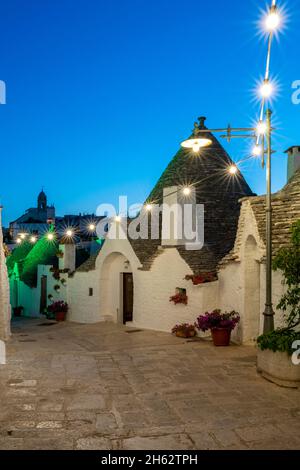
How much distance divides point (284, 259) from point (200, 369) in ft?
9.59

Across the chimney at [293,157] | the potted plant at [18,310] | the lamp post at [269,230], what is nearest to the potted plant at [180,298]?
the chimney at [293,157]

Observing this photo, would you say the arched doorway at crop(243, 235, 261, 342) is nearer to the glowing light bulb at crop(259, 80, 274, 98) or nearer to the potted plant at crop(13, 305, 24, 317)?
the glowing light bulb at crop(259, 80, 274, 98)

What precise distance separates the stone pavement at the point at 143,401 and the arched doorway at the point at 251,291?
0.77 metres

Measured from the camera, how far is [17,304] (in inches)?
1109

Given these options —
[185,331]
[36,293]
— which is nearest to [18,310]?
[36,293]

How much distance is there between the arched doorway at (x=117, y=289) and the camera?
1867 cm

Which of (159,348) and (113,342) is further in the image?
Result: (113,342)

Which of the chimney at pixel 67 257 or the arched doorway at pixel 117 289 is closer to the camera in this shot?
the arched doorway at pixel 117 289

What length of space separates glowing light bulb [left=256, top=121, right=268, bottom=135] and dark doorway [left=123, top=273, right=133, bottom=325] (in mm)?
10333

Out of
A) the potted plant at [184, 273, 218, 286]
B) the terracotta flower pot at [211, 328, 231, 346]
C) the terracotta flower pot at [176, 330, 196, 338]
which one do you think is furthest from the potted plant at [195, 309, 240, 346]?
the potted plant at [184, 273, 218, 286]

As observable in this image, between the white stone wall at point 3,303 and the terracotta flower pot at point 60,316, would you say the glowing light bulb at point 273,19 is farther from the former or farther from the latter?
the terracotta flower pot at point 60,316
